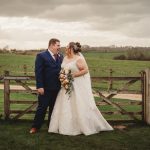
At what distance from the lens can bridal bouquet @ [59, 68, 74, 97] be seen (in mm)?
9414

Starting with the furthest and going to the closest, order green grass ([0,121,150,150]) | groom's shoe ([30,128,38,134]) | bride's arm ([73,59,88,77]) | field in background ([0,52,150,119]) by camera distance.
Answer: field in background ([0,52,150,119]), bride's arm ([73,59,88,77]), groom's shoe ([30,128,38,134]), green grass ([0,121,150,150])

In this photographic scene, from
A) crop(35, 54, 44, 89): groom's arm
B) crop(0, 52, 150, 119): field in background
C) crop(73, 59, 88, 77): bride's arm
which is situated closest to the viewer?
crop(35, 54, 44, 89): groom's arm

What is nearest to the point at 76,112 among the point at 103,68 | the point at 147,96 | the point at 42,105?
the point at 42,105

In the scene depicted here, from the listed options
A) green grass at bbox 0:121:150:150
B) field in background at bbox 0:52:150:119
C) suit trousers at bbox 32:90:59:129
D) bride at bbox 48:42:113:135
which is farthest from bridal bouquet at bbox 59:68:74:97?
field in background at bbox 0:52:150:119

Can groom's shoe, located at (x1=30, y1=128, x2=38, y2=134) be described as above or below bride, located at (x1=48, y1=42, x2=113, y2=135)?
below

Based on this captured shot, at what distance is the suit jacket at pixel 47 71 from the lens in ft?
30.7

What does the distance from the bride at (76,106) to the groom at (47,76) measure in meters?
0.24

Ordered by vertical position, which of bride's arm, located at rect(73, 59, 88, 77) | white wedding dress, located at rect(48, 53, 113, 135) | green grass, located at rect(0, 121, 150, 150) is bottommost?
green grass, located at rect(0, 121, 150, 150)

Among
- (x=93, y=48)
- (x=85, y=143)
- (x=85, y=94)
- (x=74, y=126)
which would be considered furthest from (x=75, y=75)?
(x=93, y=48)

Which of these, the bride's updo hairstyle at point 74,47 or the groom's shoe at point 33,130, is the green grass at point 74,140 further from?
the bride's updo hairstyle at point 74,47

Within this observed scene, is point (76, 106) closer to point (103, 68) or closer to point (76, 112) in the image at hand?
point (76, 112)

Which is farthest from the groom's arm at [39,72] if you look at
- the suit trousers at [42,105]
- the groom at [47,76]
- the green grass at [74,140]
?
the green grass at [74,140]

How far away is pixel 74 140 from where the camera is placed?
28.6ft

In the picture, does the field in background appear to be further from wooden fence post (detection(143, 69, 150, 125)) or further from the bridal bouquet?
the bridal bouquet
